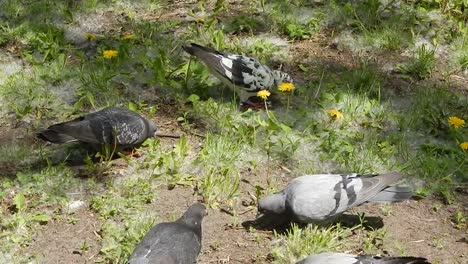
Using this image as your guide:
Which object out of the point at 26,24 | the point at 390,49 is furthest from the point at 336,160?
the point at 26,24

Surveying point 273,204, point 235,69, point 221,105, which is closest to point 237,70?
point 235,69

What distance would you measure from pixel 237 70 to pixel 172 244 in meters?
1.97

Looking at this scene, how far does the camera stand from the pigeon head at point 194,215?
4.54 meters

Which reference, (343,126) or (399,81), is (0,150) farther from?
(399,81)

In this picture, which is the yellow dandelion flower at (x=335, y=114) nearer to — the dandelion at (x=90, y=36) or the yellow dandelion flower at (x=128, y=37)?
the yellow dandelion flower at (x=128, y=37)

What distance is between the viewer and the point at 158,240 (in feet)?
13.9

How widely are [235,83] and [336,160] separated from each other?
1046mm

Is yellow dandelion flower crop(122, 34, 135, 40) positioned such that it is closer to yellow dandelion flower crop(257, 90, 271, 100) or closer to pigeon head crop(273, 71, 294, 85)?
pigeon head crop(273, 71, 294, 85)

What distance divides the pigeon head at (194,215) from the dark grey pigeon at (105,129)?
0.86 metres

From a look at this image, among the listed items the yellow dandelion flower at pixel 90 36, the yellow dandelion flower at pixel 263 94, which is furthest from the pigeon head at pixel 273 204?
the yellow dandelion flower at pixel 90 36

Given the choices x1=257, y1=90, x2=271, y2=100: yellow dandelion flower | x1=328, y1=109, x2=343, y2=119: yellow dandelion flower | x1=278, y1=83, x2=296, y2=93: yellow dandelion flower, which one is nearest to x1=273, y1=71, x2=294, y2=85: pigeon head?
x1=278, y1=83, x2=296, y2=93: yellow dandelion flower

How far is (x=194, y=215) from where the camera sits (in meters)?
4.60

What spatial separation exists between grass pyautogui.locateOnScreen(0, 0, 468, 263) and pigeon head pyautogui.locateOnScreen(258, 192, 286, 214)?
0.19m

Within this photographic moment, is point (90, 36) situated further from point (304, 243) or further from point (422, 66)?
point (304, 243)
